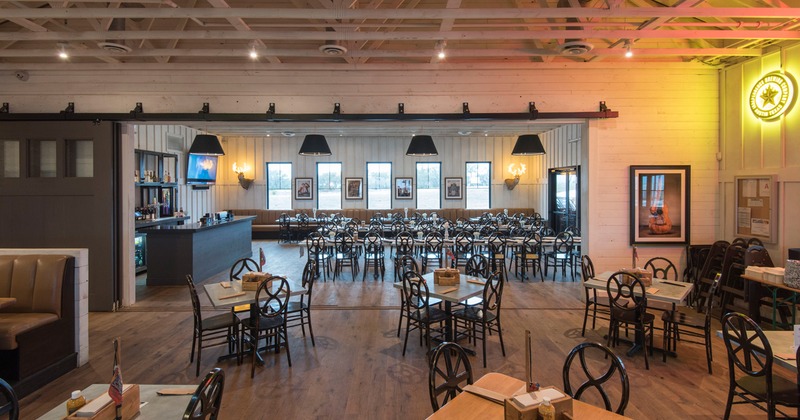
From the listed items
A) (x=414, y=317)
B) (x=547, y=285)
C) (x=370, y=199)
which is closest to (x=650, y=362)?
(x=414, y=317)

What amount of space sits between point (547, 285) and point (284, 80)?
19.3 feet

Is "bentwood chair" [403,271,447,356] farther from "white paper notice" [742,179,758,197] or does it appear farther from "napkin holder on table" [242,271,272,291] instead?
"white paper notice" [742,179,758,197]

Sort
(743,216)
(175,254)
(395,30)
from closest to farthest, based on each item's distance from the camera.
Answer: (395,30), (743,216), (175,254)

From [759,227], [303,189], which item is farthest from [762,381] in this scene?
[303,189]

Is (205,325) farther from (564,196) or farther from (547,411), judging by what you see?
(564,196)

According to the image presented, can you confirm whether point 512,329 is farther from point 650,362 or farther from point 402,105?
point 402,105

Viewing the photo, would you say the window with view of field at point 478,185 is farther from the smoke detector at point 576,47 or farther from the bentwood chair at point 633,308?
the bentwood chair at point 633,308

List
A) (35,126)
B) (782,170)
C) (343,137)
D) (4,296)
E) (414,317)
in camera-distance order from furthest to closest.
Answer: (343,137), (35,126), (782,170), (414,317), (4,296)

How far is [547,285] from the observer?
7.78m

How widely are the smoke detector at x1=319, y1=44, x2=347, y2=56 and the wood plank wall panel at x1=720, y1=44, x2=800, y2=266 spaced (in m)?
5.90

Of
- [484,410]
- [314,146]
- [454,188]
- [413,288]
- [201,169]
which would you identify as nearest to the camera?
[484,410]

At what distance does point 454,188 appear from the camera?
15.3 meters

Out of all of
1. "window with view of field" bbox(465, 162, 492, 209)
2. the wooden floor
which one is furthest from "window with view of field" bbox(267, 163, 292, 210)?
the wooden floor

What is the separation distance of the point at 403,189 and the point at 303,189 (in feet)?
12.2
